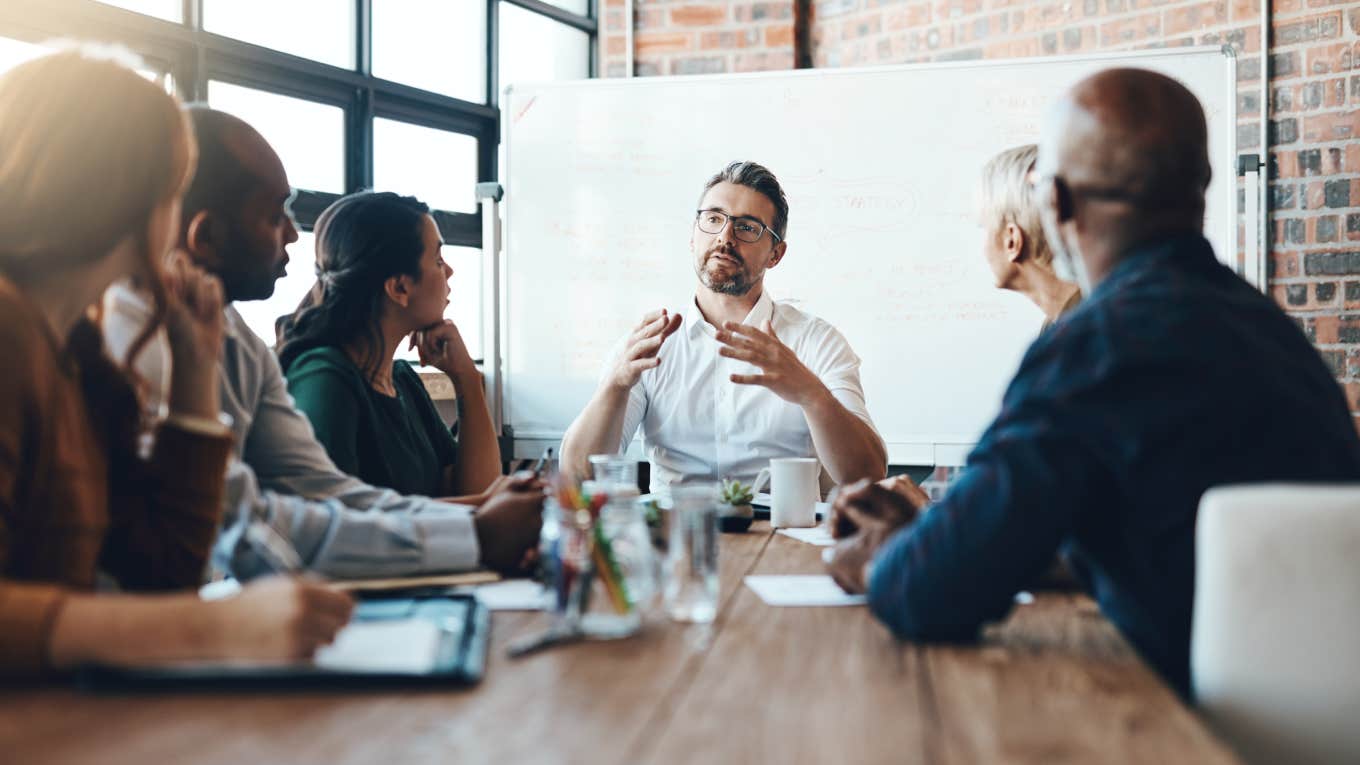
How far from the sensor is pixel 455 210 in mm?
4055

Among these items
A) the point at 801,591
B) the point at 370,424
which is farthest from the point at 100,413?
the point at 370,424

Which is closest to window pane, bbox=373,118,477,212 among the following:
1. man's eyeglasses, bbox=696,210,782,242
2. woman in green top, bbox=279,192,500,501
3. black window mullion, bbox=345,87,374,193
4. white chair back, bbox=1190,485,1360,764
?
black window mullion, bbox=345,87,374,193

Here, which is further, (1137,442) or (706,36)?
(706,36)

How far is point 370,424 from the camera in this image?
2.06m

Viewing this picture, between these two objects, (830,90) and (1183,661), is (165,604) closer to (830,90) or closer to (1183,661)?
(1183,661)

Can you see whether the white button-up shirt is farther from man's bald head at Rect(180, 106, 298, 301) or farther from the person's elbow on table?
the person's elbow on table

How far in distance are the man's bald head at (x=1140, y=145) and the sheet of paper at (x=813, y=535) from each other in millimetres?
720

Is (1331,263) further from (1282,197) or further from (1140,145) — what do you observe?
(1140,145)

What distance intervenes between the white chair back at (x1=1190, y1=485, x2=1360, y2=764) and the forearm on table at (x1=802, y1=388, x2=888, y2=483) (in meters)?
1.45

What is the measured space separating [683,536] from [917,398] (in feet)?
8.03

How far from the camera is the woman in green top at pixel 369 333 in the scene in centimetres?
195

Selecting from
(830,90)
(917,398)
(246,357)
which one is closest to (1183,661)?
(246,357)

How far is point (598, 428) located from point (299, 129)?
5.29ft

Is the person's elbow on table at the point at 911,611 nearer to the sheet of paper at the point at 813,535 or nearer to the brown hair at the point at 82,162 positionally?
the sheet of paper at the point at 813,535
